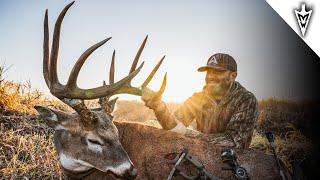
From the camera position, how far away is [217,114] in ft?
16.6

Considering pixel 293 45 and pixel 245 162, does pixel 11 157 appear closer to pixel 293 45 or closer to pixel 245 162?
pixel 245 162

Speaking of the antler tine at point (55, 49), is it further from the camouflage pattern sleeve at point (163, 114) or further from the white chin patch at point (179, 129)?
the white chin patch at point (179, 129)

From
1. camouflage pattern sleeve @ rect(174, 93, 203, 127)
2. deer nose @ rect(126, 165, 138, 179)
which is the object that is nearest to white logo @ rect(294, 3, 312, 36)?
camouflage pattern sleeve @ rect(174, 93, 203, 127)

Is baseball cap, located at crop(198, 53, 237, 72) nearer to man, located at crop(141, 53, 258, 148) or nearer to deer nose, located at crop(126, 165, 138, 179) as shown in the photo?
man, located at crop(141, 53, 258, 148)

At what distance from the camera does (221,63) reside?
530 cm

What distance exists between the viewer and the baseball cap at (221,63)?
5.28 metres

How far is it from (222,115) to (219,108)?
9 cm

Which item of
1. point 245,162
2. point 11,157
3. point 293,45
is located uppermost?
point 293,45

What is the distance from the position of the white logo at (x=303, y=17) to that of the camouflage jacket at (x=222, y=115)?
34.4 inches

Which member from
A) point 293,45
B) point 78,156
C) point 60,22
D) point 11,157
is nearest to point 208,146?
point 78,156

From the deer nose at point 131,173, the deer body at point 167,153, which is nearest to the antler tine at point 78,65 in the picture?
the deer body at point 167,153

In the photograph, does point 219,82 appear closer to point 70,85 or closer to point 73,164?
point 70,85

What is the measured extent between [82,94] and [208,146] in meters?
1.26

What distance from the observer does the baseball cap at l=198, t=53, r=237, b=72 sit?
5.28 metres
